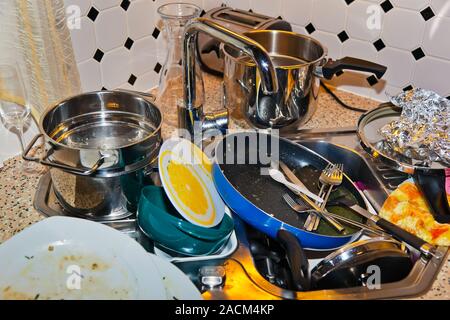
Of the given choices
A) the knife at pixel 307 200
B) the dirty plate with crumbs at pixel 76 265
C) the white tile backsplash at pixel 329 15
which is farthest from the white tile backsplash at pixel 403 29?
the dirty plate with crumbs at pixel 76 265

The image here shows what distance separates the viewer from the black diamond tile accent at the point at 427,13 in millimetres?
1010

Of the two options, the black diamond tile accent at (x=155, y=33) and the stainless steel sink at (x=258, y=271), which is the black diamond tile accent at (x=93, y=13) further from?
the stainless steel sink at (x=258, y=271)

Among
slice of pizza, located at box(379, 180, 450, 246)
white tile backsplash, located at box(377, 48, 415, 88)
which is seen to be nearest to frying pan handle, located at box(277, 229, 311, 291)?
slice of pizza, located at box(379, 180, 450, 246)

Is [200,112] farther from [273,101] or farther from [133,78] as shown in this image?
[133,78]

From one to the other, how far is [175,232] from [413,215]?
0.42 meters

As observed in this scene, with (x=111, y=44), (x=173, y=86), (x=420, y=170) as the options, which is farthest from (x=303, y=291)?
(x=111, y=44)

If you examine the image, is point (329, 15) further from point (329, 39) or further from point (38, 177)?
point (38, 177)

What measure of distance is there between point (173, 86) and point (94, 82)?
0.59 feet

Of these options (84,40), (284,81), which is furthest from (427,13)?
(84,40)

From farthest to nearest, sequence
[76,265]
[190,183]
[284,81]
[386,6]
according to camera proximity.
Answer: [386,6] → [284,81] → [190,183] → [76,265]

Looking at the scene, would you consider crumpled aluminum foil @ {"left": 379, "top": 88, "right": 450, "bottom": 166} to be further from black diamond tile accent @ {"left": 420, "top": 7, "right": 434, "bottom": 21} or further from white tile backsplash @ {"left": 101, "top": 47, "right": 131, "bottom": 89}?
white tile backsplash @ {"left": 101, "top": 47, "right": 131, "bottom": 89}

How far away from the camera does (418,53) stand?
1.06 meters

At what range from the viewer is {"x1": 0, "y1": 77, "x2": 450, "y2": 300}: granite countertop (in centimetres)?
76

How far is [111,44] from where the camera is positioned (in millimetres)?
1077
